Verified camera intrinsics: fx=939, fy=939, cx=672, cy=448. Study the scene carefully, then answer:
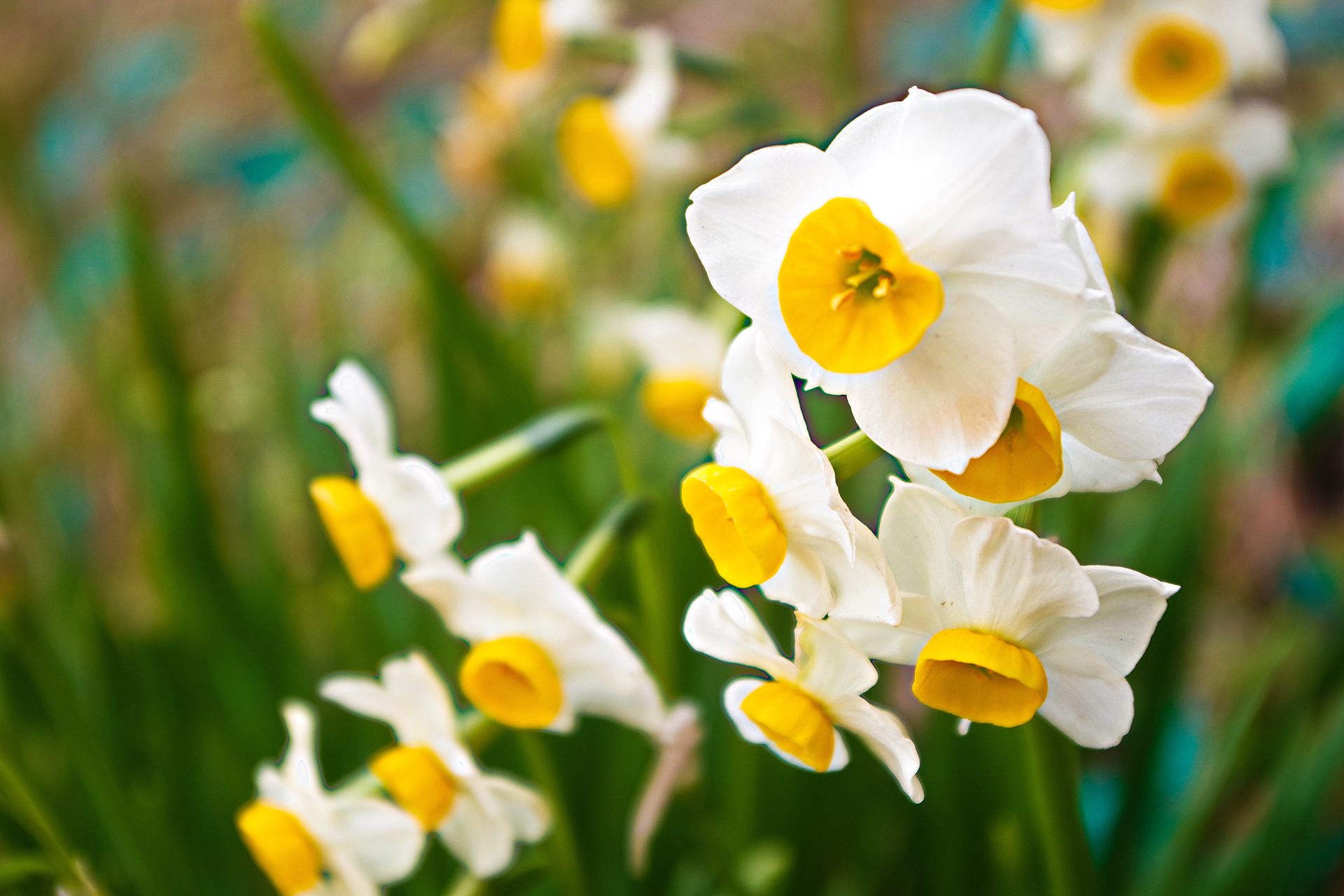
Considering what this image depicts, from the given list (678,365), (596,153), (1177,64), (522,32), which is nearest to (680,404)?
(678,365)

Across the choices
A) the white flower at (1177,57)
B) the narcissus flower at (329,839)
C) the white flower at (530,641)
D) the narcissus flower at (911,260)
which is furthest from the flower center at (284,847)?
the white flower at (1177,57)

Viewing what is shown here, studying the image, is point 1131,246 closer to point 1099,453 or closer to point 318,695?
point 1099,453

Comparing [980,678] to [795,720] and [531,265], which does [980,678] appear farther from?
[531,265]

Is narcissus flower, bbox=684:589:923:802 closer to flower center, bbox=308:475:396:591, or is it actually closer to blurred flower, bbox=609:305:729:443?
flower center, bbox=308:475:396:591

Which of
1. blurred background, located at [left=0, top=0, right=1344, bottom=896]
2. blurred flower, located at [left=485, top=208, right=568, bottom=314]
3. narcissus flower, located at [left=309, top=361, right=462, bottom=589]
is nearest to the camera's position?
narcissus flower, located at [left=309, top=361, right=462, bottom=589]

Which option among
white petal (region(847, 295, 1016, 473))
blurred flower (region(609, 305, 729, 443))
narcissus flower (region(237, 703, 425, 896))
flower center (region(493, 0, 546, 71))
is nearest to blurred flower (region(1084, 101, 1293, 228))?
blurred flower (region(609, 305, 729, 443))

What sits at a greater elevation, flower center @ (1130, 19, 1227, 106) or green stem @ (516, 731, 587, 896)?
flower center @ (1130, 19, 1227, 106)

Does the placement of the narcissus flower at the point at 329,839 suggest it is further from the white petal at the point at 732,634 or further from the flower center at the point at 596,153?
the flower center at the point at 596,153
